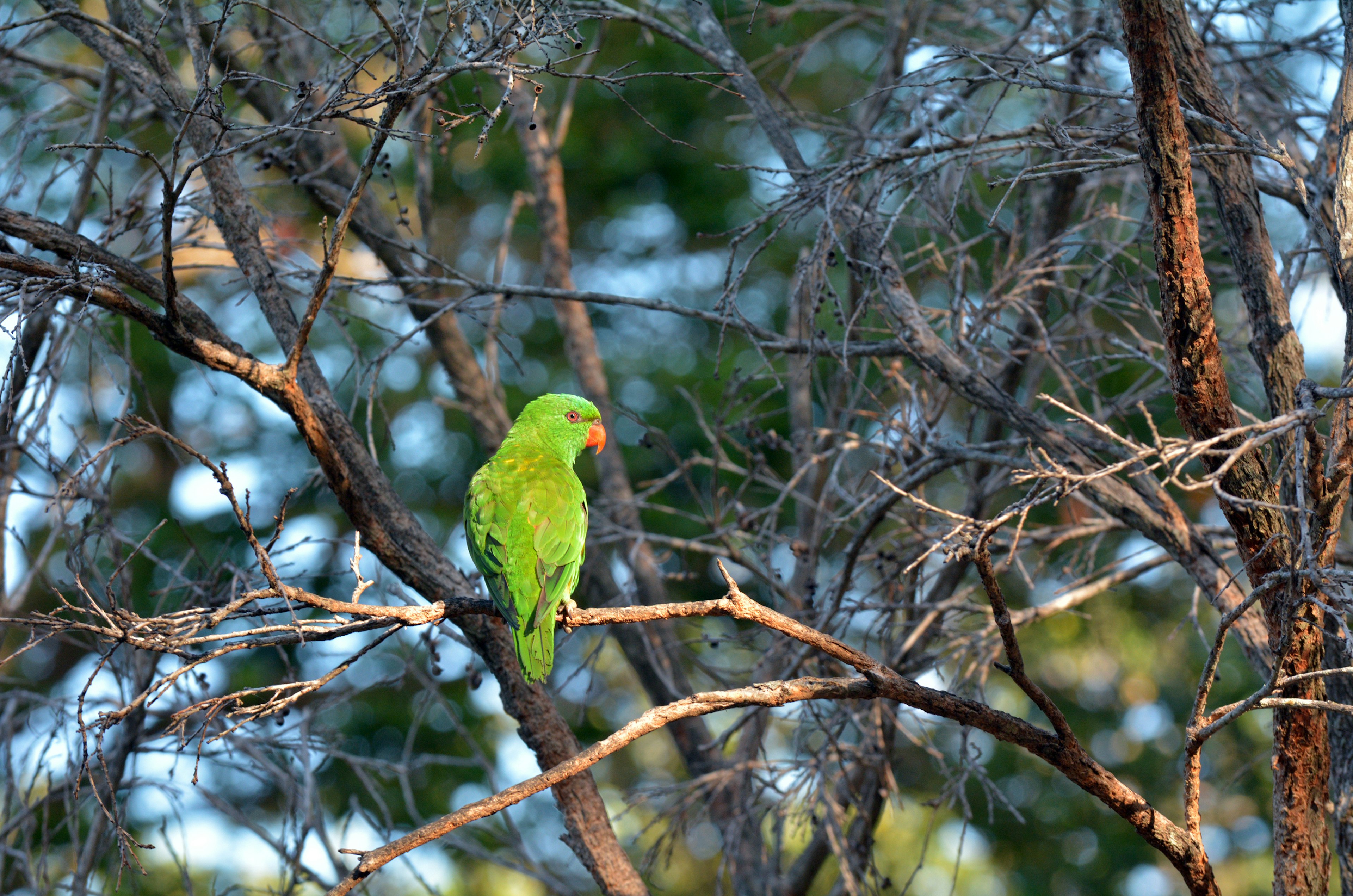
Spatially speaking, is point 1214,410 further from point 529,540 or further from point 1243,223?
point 529,540

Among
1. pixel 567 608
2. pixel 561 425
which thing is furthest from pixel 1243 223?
pixel 561 425

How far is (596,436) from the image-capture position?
187 inches

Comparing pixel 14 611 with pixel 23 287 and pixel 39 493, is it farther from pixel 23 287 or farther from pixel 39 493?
pixel 23 287

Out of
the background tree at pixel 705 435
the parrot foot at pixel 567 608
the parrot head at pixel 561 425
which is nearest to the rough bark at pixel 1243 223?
the background tree at pixel 705 435

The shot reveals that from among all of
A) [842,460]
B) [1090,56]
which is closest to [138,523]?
[842,460]

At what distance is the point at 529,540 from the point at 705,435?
9.94 feet

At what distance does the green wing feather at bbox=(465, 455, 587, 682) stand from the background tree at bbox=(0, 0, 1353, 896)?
0.27 metres

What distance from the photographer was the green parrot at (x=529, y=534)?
323 centimetres

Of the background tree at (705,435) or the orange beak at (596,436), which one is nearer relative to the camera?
the background tree at (705,435)

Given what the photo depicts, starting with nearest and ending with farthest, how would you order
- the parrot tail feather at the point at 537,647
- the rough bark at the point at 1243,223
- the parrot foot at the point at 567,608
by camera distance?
1. the rough bark at the point at 1243,223
2. the parrot tail feather at the point at 537,647
3. the parrot foot at the point at 567,608

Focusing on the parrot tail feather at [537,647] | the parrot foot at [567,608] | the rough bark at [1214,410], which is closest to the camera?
the rough bark at [1214,410]

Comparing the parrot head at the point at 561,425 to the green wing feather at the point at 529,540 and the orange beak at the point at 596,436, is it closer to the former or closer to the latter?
the orange beak at the point at 596,436

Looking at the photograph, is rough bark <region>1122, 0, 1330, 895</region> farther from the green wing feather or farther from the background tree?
the green wing feather

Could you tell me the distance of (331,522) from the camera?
8.37 metres
